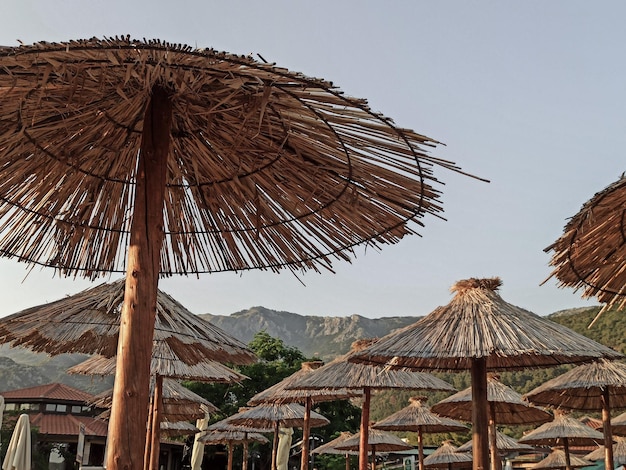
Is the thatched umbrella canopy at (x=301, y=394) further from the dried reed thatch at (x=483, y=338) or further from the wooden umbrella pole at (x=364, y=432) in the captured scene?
the dried reed thatch at (x=483, y=338)

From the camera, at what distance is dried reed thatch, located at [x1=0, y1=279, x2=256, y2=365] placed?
4.79 metres

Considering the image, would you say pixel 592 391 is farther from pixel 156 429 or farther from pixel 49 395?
pixel 49 395

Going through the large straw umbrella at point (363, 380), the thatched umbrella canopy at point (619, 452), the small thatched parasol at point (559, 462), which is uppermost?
the large straw umbrella at point (363, 380)

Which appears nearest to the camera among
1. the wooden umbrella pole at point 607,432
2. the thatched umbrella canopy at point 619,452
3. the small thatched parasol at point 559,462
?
the wooden umbrella pole at point 607,432

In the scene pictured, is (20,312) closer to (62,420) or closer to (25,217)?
(25,217)

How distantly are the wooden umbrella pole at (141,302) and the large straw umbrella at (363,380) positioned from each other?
630 centimetres

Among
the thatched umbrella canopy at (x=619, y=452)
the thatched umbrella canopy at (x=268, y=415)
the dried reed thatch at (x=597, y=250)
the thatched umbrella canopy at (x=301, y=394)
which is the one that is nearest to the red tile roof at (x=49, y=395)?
the thatched umbrella canopy at (x=268, y=415)

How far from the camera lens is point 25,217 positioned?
3.47 meters

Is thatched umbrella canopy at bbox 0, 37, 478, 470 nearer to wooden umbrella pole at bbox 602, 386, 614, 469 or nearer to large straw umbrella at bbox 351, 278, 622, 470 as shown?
large straw umbrella at bbox 351, 278, 622, 470

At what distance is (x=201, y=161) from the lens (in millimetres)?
3238

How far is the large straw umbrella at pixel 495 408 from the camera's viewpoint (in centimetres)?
1038

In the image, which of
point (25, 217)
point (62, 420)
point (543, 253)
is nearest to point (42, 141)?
point (25, 217)

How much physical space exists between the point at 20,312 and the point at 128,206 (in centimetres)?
197

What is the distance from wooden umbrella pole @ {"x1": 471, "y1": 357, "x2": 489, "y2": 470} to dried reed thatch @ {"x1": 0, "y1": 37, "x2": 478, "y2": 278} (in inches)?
104
